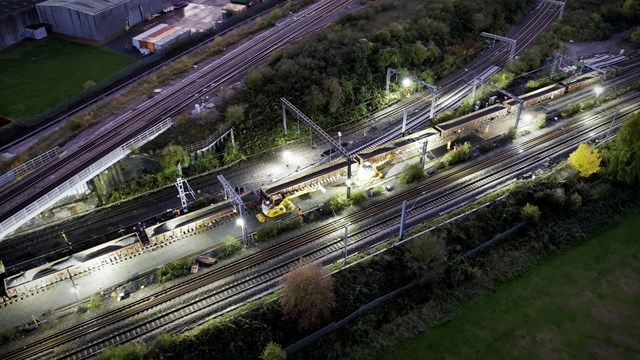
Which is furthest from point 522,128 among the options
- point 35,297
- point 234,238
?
point 35,297

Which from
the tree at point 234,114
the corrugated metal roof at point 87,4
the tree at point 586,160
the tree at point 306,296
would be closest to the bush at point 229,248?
the tree at point 306,296

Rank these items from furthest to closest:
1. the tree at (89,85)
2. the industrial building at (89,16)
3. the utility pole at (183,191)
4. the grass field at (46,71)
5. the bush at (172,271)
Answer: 1. the industrial building at (89,16)
2. the tree at (89,85)
3. the grass field at (46,71)
4. the utility pole at (183,191)
5. the bush at (172,271)

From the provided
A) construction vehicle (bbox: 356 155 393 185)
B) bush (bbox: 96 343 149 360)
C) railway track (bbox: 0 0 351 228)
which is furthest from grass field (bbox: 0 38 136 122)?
construction vehicle (bbox: 356 155 393 185)

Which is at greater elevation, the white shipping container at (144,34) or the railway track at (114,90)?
Answer: the white shipping container at (144,34)

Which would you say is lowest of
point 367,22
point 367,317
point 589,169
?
point 367,317

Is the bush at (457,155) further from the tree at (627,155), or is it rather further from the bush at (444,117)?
the tree at (627,155)

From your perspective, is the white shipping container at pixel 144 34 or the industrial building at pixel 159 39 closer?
the industrial building at pixel 159 39

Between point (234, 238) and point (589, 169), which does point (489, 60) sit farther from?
point (234, 238)
